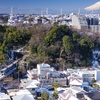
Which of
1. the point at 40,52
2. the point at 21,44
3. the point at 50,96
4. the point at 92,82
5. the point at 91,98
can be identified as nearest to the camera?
the point at 91,98

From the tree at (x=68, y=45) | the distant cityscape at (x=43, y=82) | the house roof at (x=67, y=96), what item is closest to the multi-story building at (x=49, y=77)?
the distant cityscape at (x=43, y=82)

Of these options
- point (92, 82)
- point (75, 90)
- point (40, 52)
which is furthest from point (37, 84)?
point (40, 52)

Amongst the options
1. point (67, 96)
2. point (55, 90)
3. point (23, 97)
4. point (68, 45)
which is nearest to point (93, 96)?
point (67, 96)

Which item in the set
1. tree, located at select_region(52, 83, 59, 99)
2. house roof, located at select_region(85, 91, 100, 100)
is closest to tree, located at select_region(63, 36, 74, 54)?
tree, located at select_region(52, 83, 59, 99)

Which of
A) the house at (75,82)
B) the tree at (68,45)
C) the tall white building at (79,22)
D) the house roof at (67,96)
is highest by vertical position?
the tall white building at (79,22)

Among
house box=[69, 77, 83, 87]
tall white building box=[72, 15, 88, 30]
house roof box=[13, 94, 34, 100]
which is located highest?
tall white building box=[72, 15, 88, 30]

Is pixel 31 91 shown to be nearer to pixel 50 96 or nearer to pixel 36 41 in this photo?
pixel 50 96

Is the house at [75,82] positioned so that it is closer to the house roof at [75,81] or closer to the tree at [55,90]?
the house roof at [75,81]

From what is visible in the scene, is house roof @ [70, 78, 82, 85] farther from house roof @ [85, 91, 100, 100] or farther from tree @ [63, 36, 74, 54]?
tree @ [63, 36, 74, 54]

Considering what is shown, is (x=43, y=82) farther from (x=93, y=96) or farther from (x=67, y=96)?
(x=93, y=96)

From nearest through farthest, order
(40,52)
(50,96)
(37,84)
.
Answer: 1. (50,96)
2. (37,84)
3. (40,52)

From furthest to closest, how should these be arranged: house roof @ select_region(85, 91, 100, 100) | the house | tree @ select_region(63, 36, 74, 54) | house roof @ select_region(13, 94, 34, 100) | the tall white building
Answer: the tall white building
tree @ select_region(63, 36, 74, 54)
the house
house roof @ select_region(85, 91, 100, 100)
house roof @ select_region(13, 94, 34, 100)
